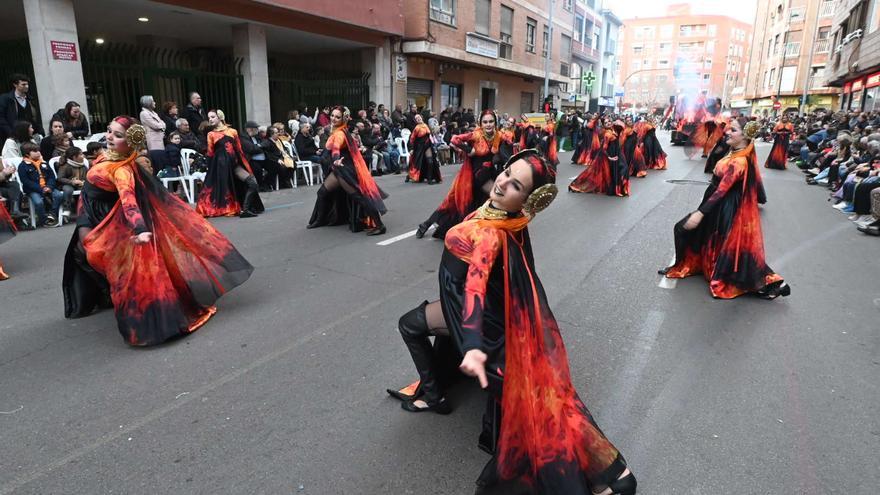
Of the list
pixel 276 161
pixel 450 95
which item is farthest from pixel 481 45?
pixel 276 161

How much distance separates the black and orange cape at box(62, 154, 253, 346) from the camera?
13.2 ft

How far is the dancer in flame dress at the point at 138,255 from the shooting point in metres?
4.03

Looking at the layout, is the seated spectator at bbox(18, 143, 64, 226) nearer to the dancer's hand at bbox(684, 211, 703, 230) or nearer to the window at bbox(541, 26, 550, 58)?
the dancer's hand at bbox(684, 211, 703, 230)

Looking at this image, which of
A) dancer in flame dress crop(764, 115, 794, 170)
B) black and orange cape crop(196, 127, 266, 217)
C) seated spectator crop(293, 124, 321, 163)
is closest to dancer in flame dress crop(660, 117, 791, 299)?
black and orange cape crop(196, 127, 266, 217)

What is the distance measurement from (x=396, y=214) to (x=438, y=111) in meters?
15.7

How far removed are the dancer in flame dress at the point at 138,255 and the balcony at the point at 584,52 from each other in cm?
3670

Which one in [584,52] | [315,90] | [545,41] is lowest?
[315,90]

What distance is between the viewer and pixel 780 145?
17516mm

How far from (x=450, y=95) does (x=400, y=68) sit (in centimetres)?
518

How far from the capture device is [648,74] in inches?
3873

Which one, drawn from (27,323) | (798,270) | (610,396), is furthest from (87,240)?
(798,270)

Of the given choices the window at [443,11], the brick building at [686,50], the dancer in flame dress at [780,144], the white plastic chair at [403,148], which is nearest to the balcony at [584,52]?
the window at [443,11]

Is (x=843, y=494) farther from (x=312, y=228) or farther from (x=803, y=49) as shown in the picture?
(x=803, y=49)

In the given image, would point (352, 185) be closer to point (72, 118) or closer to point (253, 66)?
point (72, 118)
